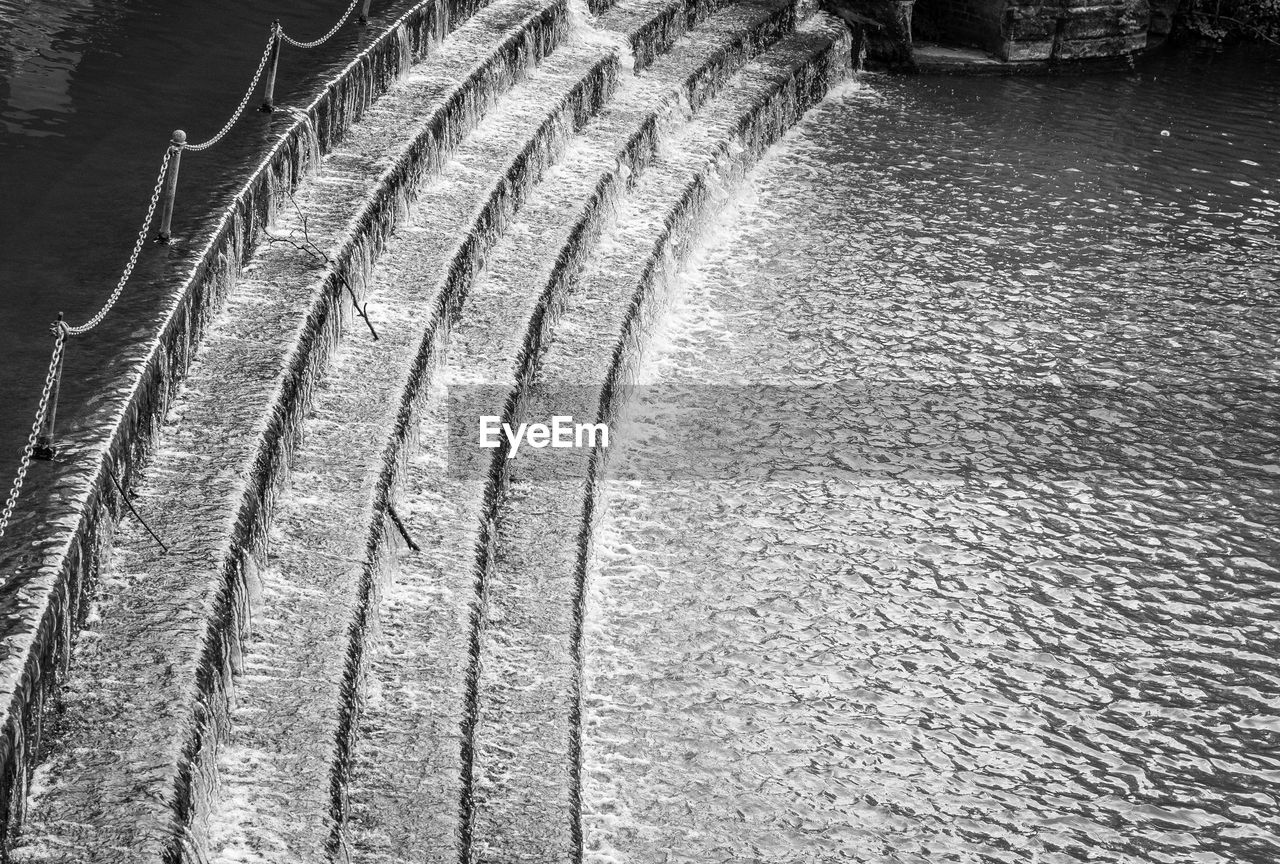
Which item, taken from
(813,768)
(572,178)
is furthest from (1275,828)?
(572,178)

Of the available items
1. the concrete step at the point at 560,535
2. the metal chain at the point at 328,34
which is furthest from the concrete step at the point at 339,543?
the metal chain at the point at 328,34

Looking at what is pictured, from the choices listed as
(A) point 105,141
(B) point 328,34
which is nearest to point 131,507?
(A) point 105,141

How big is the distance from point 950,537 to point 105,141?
5.80 metres

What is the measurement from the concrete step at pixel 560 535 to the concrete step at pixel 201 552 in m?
1.19

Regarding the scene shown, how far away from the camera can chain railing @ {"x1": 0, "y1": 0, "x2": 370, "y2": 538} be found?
19.7 feet

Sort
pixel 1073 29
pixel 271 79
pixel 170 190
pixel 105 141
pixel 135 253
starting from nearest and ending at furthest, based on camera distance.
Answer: pixel 135 253 < pixel 170 190 < pixel 105 141 < pixel 271 79 < pixel 1073 29

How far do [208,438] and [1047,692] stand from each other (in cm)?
426

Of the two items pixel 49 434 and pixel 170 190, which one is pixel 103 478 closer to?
pixel 49 434

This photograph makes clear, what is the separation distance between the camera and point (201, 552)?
6031 mm

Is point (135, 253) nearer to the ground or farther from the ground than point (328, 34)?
nearer to the ground

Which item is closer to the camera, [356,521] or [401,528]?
[356,521]

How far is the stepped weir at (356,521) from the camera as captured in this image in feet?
17.3

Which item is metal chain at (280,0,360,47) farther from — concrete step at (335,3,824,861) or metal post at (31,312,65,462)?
metal post at (31,312,65,462)

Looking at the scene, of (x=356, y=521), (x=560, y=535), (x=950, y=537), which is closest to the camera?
(x=356, y=521)
